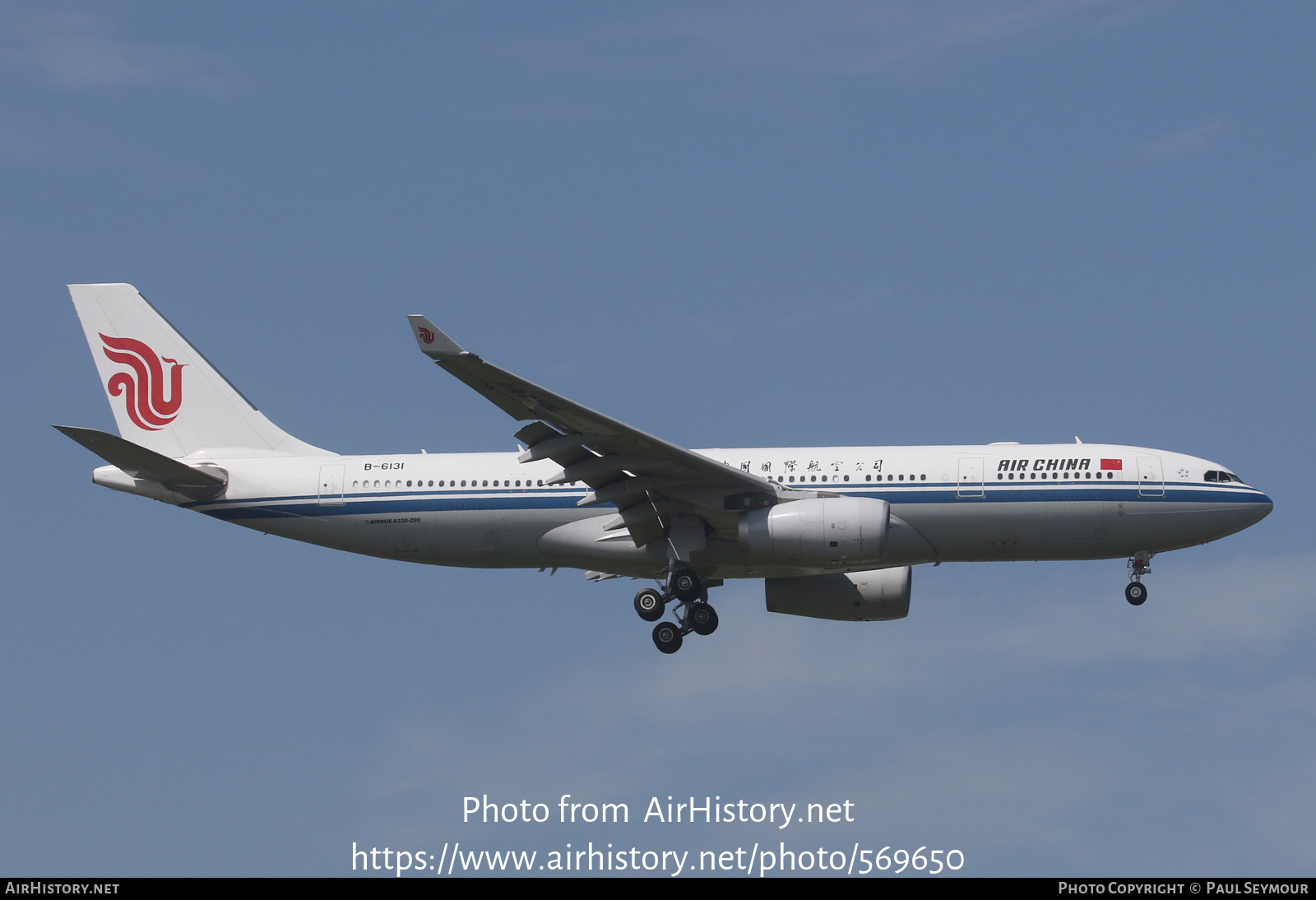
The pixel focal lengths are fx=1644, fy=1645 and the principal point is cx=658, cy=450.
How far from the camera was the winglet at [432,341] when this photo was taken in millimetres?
29891

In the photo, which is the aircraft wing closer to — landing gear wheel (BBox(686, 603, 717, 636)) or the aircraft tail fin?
landing gear wheel (BBox(686, 603, 717, 636))

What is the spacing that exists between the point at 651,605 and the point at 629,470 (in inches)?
151

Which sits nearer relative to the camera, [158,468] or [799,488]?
[799,488]

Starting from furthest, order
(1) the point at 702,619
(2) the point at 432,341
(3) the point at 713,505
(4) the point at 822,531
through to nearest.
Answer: (1) the point at 702,619 → (3) the point at 713,505 → (4) the point at 822,531 → (2) the point at 432,341

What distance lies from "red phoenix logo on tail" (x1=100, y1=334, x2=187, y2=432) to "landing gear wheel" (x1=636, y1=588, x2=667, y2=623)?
1315 cm

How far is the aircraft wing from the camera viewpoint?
109 ft

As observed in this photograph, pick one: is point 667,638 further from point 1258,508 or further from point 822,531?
point 1258,508

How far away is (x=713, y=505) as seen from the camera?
119ft

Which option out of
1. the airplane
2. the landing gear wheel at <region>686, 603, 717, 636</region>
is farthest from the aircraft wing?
the landing gear wheel at <region>686, 603, 717, 636</region>

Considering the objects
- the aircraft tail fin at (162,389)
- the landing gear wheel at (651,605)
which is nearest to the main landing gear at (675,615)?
the landing gear wheel at (651,605)

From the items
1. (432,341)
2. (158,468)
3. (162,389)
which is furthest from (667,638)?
(162,389)

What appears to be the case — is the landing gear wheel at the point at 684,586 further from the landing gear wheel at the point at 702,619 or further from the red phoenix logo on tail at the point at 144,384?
the red phoenix logo on tail at the point at 144,384

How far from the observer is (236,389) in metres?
41.8

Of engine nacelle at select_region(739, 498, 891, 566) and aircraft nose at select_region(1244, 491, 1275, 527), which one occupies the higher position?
aircraft nose at select_region(1244, 491, 1275, 527)
